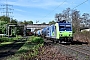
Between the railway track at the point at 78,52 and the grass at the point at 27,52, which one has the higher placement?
the grass at the point at 27,52

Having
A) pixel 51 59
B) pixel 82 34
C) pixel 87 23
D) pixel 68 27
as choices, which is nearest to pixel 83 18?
pixel 87 23

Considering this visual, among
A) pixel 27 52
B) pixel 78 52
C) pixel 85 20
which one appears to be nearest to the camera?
pixel 27 52

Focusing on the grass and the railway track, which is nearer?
the grass

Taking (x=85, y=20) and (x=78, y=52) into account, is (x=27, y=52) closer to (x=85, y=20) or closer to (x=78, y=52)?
(x=78, y=52)

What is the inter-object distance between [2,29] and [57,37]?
6640 cm

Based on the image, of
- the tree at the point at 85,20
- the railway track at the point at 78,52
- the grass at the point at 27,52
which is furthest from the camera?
the tree at the point at 85,20

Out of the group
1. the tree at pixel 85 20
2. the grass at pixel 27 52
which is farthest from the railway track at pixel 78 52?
the tree at pixel 85 20

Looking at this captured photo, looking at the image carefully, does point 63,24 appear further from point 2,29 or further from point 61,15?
point 2,29

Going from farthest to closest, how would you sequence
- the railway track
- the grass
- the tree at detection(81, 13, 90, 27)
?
the tree at detection(81, 13, 90, 27) < the railway track < the grass

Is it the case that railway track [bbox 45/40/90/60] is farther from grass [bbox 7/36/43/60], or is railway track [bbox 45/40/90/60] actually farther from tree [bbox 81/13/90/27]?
tree [bbox 81/13/90/27]

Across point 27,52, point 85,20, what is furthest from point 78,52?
point 85,20

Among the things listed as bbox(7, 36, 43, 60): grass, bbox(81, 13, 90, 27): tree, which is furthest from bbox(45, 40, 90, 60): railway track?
bbox(81, 13, 90, 27): tree

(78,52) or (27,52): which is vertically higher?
(27,52)

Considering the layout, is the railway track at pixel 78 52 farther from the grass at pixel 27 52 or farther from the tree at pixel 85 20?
the tree at pixel 85 20
